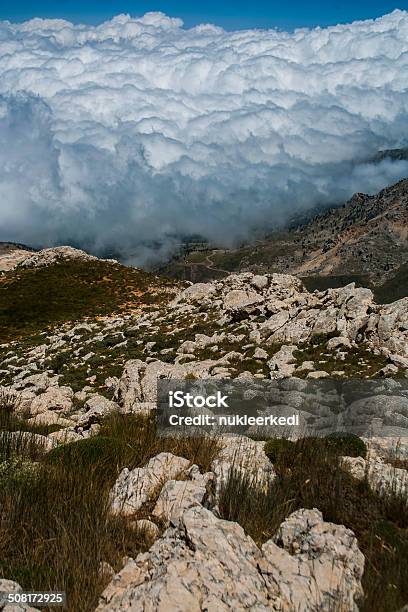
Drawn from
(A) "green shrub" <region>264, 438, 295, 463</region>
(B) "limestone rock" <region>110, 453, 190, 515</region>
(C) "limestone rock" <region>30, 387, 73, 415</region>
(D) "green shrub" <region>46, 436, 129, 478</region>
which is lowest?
(B) "limestone rock" <region>110, 453, 190, 515</region>

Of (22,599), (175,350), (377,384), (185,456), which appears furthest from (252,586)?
(175,350)

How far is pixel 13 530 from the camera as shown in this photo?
499 centimetres

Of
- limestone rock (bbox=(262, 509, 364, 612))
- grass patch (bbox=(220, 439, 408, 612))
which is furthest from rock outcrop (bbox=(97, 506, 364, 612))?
grass patch (bbox=(220, 439, 408, 612))

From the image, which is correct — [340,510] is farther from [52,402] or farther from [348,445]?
[52,402]

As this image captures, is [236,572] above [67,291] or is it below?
below

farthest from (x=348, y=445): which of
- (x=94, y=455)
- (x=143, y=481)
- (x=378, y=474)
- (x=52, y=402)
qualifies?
(x=52, y=402)

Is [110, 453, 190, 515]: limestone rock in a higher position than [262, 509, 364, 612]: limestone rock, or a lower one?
higher

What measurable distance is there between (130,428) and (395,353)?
12.7m

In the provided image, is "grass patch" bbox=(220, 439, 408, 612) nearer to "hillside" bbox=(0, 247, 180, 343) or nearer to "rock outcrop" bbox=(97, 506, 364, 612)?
"rock outcrop" bbox=(97, 506, 364, 612)

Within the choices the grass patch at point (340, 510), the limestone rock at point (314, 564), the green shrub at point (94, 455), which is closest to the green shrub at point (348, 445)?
the grass patch at point (340, 510)

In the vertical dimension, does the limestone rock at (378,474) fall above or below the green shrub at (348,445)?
below

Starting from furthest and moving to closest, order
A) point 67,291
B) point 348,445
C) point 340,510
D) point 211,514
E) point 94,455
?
point 67,291, point 348,445, point 94,455, point 340,510, point 211,514

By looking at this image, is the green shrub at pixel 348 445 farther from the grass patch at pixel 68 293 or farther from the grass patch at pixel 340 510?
the grass patch at pixel 68 293

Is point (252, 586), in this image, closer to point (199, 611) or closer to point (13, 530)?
point (199, 611)
